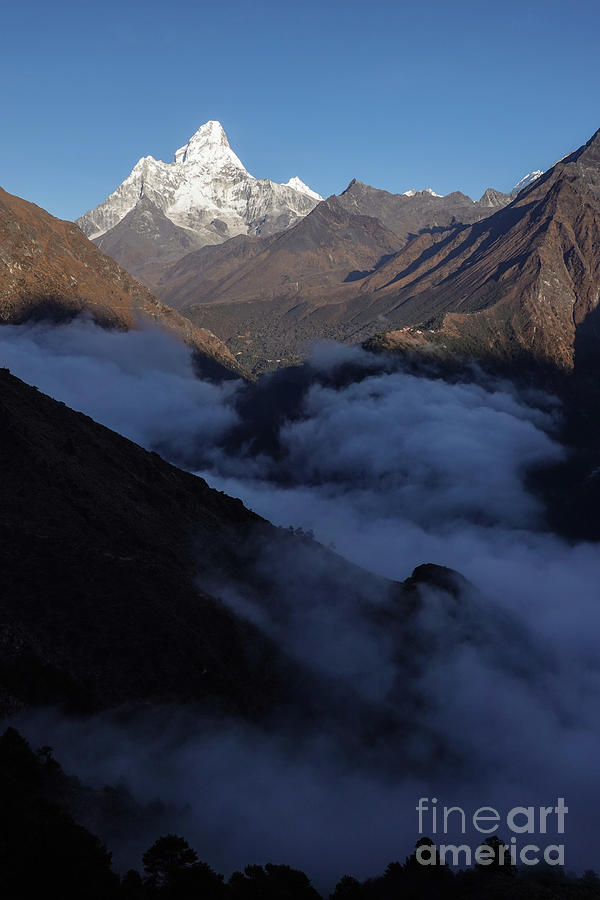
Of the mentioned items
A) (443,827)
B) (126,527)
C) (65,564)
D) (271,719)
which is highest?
(126,527)

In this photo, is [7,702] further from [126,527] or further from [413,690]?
[413,690]

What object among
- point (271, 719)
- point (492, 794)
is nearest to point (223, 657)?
point (271, 719)

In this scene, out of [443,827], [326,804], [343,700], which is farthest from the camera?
[343,700]

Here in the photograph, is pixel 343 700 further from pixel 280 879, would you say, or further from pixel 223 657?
pixel 280 879

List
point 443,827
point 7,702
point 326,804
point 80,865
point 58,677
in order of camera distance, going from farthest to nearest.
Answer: point 443,827 < point 326,804 < point 58,677 < point 7,702 < point 80,865

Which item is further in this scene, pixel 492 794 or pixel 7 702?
pixel 492 794

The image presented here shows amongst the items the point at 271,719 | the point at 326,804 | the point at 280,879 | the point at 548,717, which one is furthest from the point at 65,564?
the point at 548,717

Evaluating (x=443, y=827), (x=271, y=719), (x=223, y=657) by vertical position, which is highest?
(x=223, y=657)

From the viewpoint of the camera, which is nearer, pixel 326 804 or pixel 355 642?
pixel 326 804

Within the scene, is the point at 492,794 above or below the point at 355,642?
below
